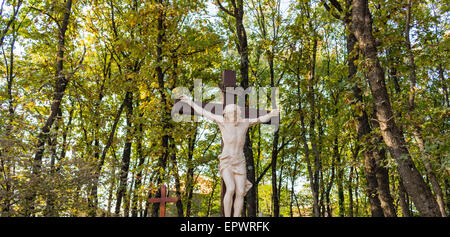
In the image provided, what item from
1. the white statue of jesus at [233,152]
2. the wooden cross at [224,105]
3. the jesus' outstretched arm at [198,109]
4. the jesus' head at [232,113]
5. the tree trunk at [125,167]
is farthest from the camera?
the tree trunk at [125,167]

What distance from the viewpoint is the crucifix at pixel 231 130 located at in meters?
5.50

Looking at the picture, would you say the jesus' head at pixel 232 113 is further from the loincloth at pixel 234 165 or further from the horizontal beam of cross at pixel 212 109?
the loincloth at pixel 234 165

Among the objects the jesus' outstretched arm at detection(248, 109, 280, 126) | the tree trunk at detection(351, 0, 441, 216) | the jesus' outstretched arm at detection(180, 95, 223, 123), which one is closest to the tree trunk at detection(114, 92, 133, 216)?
the jesus' outstretched arm at detection(180, 95, 223, 123)

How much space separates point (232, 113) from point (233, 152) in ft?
2.26

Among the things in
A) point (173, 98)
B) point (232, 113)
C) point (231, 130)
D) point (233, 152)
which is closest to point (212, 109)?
point (232, 113)

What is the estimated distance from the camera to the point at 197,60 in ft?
42.4

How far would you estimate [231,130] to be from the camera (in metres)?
5.75

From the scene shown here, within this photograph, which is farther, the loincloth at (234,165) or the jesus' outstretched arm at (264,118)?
the jesus' outstretched arm at (264,118)

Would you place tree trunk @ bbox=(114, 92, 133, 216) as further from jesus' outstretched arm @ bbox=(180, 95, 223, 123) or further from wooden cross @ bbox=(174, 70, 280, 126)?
jesus' outstretched arm @ bbox=(180, 95, 223, 123)

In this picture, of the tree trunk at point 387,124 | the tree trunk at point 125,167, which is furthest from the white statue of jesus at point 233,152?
the tree trunk at point 125,167

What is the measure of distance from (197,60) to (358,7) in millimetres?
7819

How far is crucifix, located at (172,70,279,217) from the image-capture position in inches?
216

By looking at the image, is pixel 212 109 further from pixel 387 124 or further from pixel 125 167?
pixel 125 167
